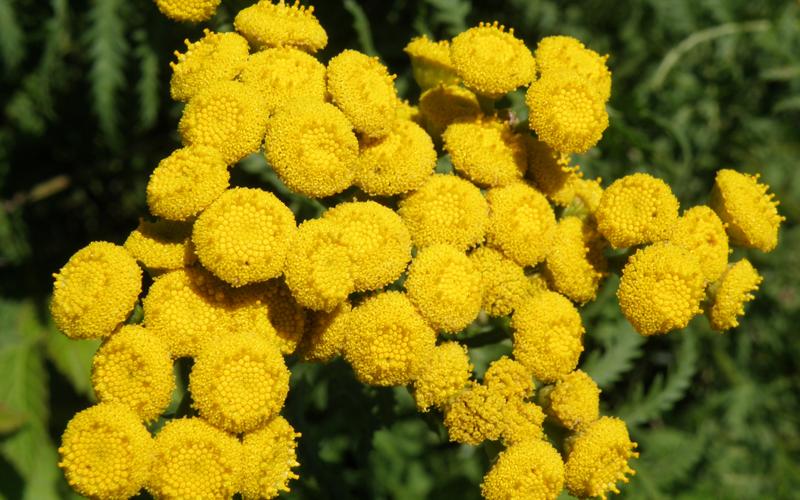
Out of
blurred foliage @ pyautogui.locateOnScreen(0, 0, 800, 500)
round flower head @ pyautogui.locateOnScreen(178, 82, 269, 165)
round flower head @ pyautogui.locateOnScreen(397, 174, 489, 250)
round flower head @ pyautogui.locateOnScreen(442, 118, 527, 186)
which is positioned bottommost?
blurred foliage @ pyautogui.locateOnScreen(0, 0, 800, 500)

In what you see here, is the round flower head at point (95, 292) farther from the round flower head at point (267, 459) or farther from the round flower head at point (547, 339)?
the round flower head at point (547, 339)

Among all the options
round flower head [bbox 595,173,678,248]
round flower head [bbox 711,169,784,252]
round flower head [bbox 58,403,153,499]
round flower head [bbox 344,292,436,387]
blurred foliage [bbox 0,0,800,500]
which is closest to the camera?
round flower head [bbox 58,403,153,499]

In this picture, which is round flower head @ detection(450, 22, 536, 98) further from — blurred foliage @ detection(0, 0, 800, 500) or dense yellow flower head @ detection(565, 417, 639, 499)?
A: dense yellow flower head @ detection(565, 417, 639, 499)

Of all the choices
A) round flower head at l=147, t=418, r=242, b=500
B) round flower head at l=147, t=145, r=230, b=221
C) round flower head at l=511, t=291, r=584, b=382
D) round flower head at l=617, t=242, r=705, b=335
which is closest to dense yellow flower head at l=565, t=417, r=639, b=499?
round flower head at l=511, t=291, r=584, b=382

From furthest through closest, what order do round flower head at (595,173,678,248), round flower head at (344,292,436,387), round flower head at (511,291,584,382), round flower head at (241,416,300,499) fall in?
round flower head at (595,173,678,248)
round flower head at (511,291,584,382)
round flower head at (344,292,436,387)
round flower head at (241,416,300,499)

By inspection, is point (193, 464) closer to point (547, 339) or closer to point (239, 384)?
point (239, 384)

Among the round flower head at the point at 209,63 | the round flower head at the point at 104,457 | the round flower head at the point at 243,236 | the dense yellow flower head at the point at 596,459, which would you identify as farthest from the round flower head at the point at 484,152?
the round flower head at the point at 104,457

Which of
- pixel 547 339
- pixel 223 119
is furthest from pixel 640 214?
pixel 223 119
